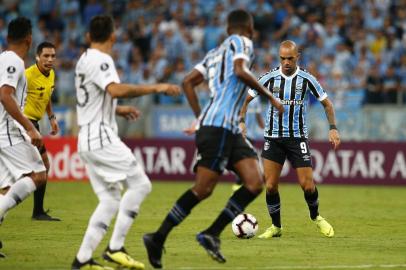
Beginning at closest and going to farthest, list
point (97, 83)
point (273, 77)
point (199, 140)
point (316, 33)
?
point (97, 83) < point (199, 140) < point (273, 77) < point (316, 33)

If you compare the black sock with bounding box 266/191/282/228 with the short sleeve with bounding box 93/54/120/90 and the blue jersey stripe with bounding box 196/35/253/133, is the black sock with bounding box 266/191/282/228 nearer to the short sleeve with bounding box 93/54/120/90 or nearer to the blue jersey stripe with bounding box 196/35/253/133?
the blue jersey stripe with bounding box 196/35/253/133

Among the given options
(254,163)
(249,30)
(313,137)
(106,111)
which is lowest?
(313,137)

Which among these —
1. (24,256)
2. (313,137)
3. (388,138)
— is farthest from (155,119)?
(24,256)

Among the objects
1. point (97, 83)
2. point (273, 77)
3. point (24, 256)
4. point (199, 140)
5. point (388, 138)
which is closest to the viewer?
point (97, 83)

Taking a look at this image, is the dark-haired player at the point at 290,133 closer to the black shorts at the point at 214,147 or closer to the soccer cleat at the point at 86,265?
the black shorts at the point at 214,147

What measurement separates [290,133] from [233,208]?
9.68ft

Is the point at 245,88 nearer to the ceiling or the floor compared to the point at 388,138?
nearer to the ceiling

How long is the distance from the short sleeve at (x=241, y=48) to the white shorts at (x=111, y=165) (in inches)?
59.4

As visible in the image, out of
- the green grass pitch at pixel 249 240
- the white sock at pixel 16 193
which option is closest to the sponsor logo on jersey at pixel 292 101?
the green grass pitch at pixel 249 240

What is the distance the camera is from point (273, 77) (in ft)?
41.1

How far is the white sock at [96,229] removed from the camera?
28.6 ft

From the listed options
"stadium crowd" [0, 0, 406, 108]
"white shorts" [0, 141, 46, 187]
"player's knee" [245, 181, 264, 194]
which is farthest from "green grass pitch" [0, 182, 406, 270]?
"stadium crowd" [0, 0, 406, 108]

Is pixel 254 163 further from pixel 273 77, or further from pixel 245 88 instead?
pixel 273 77

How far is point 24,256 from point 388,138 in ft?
46.4
